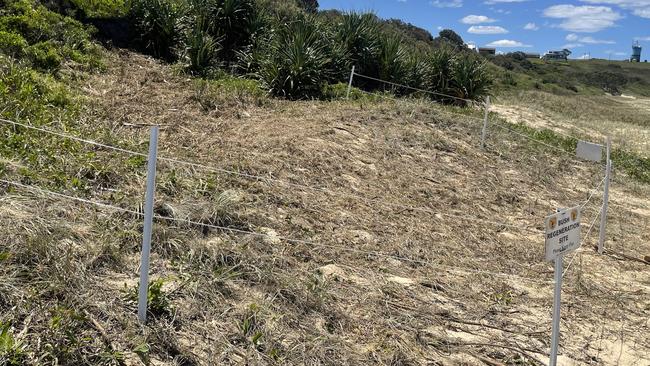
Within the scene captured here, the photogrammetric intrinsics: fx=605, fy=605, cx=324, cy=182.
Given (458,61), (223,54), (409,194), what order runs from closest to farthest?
(409,194), (223,54), (458,61)

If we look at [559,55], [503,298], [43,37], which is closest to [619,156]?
[503,298]

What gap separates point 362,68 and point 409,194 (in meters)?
7.80

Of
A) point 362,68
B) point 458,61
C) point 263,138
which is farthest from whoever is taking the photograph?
point 458,61

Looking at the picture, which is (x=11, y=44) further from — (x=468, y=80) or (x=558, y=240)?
(x=468, y=80)

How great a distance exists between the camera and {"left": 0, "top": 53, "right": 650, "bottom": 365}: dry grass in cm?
388

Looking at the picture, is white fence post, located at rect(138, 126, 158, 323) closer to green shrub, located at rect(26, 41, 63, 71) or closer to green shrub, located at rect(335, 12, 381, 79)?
green shrub, located at rect(26, 41, 63, 71)

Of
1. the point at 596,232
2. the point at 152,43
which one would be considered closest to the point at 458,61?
the point at 152,43

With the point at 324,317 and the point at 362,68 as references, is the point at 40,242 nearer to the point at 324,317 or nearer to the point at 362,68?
the point at 324,317

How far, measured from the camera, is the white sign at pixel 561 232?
3.80m

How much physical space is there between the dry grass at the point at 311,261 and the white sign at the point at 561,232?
1.07 meters

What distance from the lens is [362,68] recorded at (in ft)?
49.6

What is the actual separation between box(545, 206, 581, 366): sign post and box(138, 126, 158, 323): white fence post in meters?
2.45

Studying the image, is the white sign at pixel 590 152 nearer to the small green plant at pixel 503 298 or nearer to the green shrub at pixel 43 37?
the small green plant at pixel 503 298

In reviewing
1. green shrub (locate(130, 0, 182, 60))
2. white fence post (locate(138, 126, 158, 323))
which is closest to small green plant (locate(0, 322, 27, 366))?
white fence post (locate(138, 126, 158, 323))
